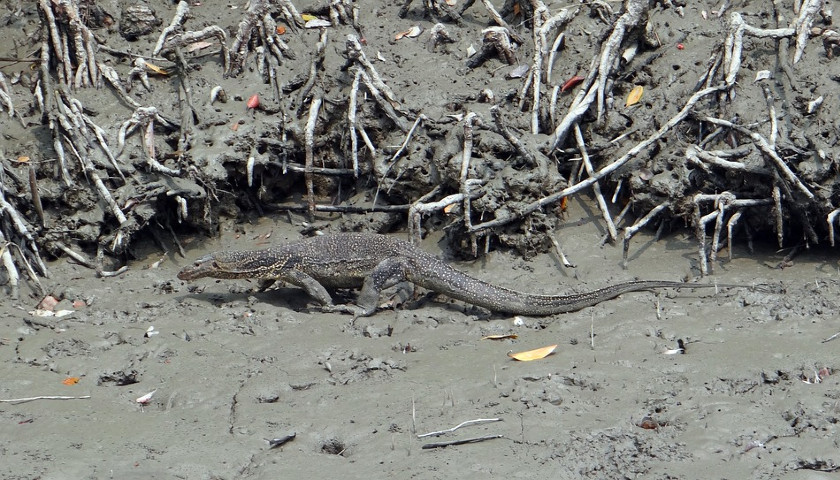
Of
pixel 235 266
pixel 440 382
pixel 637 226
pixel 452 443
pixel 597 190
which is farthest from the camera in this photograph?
pixel 597 190

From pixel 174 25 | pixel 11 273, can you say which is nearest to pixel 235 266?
pixel 11 273

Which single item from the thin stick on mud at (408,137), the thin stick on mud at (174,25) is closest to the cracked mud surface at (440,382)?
the thin stick on mud at (408,137)

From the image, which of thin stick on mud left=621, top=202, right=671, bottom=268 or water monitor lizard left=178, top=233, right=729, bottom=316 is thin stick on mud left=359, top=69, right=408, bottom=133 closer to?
water monitor lizard left=178, top=233, right=729, bottom=316

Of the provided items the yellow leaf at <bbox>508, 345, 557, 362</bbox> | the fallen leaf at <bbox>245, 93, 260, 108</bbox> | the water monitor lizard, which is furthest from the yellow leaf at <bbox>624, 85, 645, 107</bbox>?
the fallen leaf at <bbox>245, 93, 260, 108</bbox>

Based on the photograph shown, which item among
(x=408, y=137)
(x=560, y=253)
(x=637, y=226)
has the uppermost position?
(x=408, y=137)

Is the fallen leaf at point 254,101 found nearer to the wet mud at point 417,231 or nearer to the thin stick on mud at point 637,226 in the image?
the wet mud at point 417,231

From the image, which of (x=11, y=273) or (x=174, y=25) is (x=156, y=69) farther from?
(x=11, y=273)

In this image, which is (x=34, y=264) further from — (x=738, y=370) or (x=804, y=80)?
(x=804, y=80)
